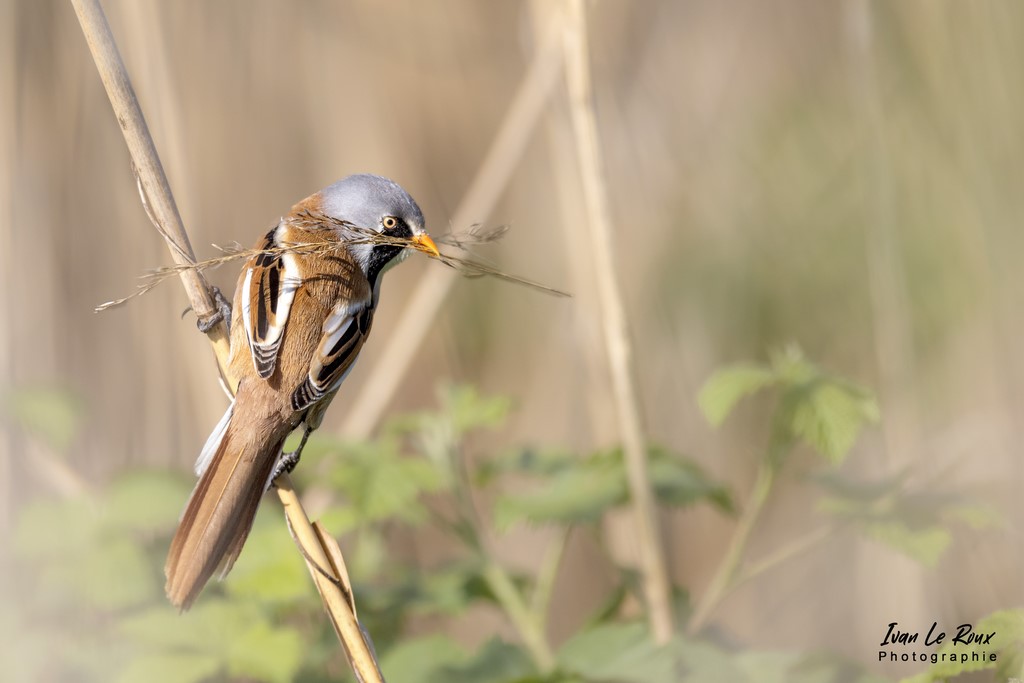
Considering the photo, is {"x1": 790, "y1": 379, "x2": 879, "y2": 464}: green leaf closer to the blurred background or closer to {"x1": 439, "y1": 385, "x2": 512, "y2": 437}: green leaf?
{"x1": 439, "y1": 385, "x2": 512, "y2": 437}: green leaf

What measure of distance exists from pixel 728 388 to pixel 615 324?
0.37m

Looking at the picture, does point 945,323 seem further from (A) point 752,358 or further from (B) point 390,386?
(B) point 390,386

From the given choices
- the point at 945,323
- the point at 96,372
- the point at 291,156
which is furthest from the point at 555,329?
the point at 96,372

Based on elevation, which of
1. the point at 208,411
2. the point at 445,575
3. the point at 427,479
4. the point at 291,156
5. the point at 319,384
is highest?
the point at 291,156

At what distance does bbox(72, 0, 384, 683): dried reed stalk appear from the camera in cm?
153

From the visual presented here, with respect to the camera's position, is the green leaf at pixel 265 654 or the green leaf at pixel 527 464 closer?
the green leaf at pixel 265 654

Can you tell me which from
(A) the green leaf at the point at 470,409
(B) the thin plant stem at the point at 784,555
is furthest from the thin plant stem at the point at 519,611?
(B) the thin plant stem at the point at 784,555

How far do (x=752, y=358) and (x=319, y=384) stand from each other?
A: 2827 millimetres

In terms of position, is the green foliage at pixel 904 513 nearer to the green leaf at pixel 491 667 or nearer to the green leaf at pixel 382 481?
the green leaf at pixel 491 667

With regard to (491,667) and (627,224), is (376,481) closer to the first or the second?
(491,667)

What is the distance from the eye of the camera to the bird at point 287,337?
1736 millimetres

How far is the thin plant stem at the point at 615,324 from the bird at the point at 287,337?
52 cm

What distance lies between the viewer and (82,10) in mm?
1646

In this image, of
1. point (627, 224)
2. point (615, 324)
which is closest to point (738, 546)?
point (615, 324)
